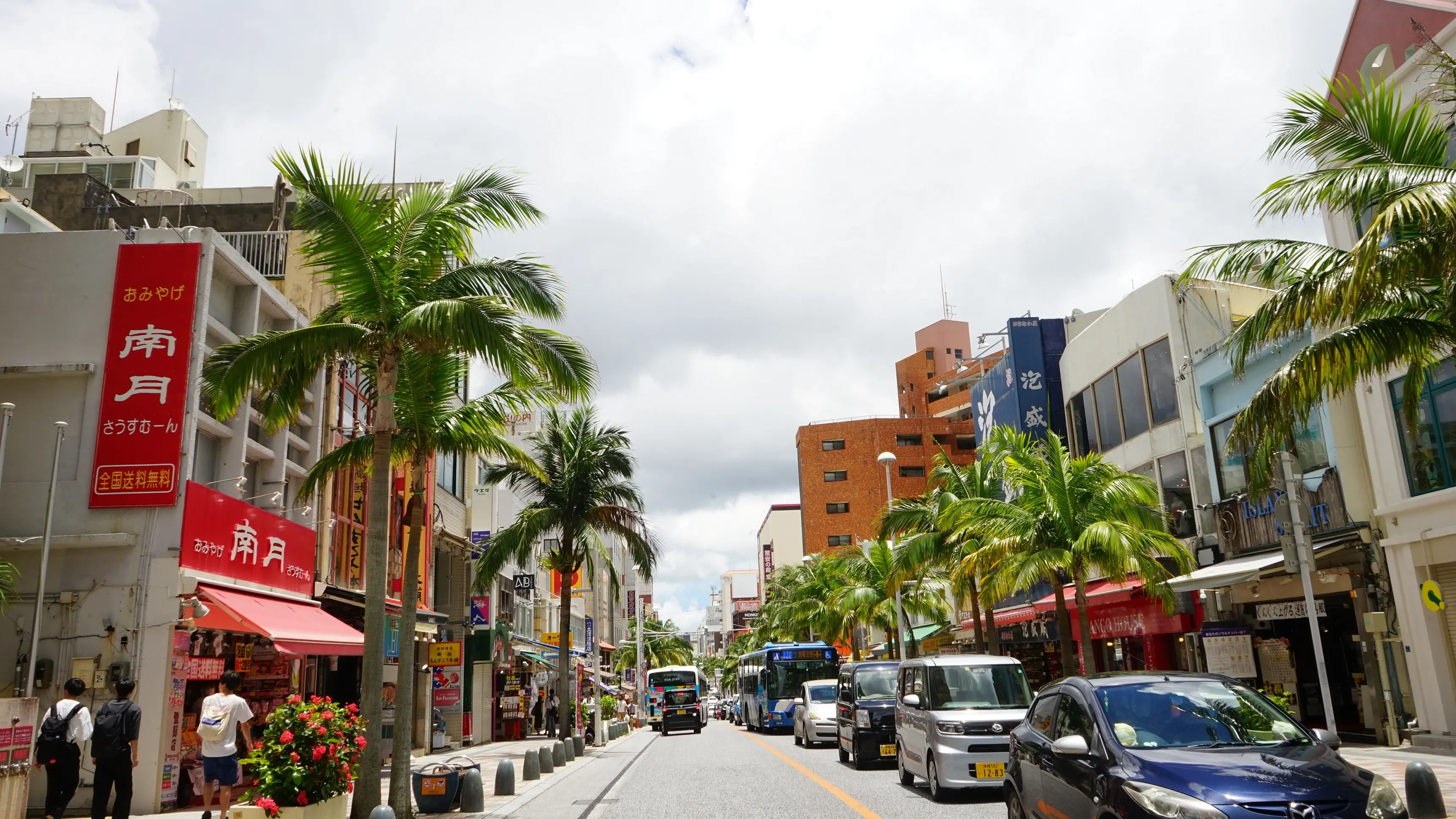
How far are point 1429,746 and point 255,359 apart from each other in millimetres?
19970

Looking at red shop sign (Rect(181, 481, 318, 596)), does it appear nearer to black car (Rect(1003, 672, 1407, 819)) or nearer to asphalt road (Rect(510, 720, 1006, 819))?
asphalt road (Rect(510, 720, 1006, 819))

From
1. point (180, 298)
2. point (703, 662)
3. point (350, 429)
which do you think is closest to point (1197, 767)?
point (180, 298)

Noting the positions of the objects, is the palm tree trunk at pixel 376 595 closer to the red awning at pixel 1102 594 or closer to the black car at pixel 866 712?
the black car at pixel 866 712

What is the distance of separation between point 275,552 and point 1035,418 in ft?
86.7

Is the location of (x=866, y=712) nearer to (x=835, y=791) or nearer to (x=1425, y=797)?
(x=835, y=791)

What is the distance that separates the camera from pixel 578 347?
13.5m

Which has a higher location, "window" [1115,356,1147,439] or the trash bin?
"window" [1115,356,1147,439]

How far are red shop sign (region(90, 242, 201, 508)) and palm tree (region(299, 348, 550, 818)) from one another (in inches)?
88.7

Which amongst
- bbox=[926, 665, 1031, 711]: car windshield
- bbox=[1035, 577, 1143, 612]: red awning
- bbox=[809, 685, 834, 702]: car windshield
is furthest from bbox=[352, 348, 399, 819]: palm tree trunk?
bbox=[809, 685, 834, 702]: car windshield

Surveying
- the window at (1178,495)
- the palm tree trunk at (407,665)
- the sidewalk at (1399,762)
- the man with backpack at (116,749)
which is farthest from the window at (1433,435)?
the man with backpack at (116,749)

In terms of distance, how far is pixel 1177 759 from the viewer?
22.2ft

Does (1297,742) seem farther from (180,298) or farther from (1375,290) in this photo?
(180,298)

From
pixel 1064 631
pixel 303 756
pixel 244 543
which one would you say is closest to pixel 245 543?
pixel 244 543

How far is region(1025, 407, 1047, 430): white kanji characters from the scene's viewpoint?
36.5 meters
